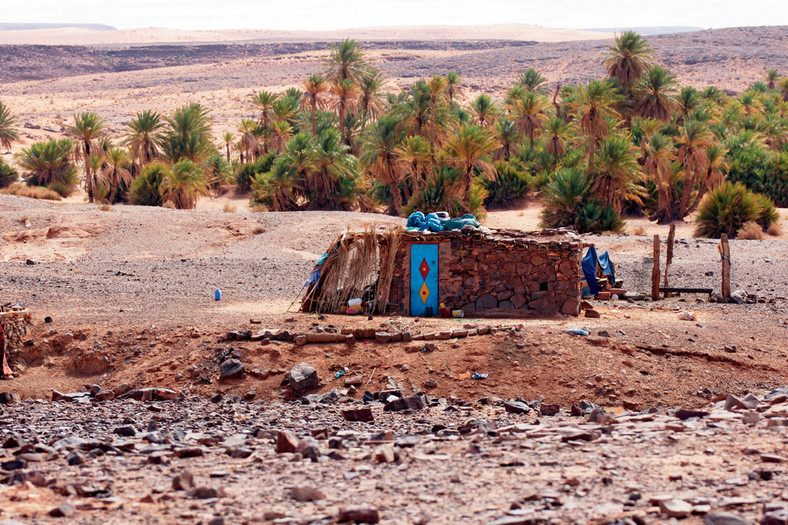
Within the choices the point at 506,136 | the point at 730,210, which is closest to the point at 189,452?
the point at 730,210

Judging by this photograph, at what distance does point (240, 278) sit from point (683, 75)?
76.2 meters

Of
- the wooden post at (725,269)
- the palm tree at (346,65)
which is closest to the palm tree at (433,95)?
the palm tree at (346,65)

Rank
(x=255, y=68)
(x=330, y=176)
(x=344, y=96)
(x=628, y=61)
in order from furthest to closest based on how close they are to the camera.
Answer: (x=255, y=68)
(x=344, y=96)
(x=628, y=61)
(x=330, y=176)

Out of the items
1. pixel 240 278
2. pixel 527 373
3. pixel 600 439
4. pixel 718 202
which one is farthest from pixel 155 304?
pixel 718 202

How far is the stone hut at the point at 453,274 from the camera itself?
13.9 m

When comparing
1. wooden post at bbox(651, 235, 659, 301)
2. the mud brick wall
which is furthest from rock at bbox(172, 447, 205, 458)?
wooden post at bbox(651, 235, 659, 301)

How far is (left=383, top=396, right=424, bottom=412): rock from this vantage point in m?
9.74

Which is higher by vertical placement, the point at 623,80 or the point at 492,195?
the point at 623,80

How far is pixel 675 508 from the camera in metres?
5.06

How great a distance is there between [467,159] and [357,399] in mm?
20029

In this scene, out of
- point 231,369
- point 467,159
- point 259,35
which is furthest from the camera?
point 259,35

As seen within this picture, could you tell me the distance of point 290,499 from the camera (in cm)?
563

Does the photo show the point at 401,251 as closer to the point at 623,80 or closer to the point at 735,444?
the point at 735,444

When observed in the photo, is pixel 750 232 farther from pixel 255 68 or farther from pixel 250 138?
pixel 255 68
